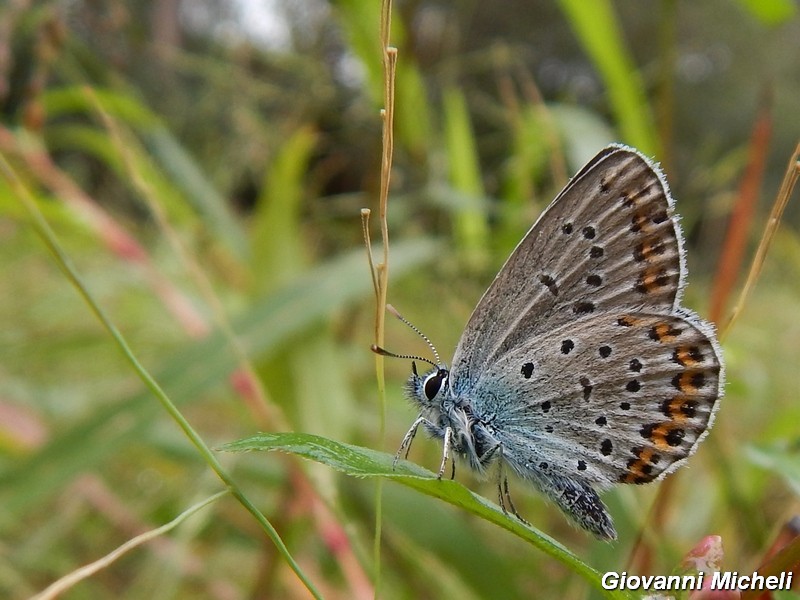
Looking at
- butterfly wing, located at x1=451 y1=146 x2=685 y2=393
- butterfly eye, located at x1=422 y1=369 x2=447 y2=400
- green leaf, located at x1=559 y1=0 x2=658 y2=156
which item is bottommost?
butterfly eye, located at x1=422 y1=369 x2=447 y2=400

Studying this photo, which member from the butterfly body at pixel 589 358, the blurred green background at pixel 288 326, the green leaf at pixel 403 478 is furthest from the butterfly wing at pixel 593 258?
the green leaf at pixel 403 478

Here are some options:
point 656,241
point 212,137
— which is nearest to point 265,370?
point 656,241

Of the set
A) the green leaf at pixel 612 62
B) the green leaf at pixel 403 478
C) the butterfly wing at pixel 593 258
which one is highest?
the green leaf at pixel 612 62

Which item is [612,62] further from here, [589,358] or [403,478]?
[403,478]

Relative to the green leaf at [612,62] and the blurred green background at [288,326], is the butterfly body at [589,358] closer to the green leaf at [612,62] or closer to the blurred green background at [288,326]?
the blurred green background at [288,326]

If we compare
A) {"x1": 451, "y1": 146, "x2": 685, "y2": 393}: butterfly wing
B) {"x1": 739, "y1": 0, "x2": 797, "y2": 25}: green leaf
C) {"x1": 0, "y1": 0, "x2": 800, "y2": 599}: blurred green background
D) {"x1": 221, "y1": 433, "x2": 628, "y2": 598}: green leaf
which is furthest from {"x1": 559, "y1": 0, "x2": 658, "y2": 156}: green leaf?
{"x1": 221, "y1": 433, "x2": 628, "y2": 598}: green leaf

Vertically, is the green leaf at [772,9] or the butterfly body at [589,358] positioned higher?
the green leaf at [772,9]

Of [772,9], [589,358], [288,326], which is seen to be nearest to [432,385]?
[589,358]

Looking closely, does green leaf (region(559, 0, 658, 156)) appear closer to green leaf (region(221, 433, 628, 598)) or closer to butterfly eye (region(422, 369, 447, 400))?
butterfly eye (region(422, 369, 447, 400))
